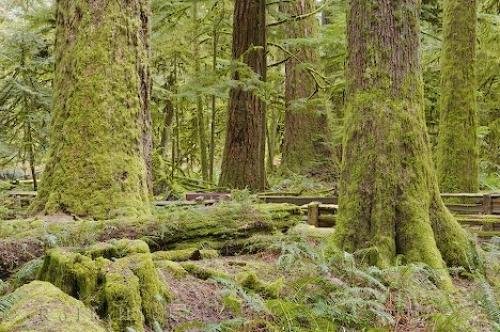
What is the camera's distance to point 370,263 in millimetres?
5602

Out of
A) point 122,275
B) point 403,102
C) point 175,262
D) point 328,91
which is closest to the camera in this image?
point 122,275

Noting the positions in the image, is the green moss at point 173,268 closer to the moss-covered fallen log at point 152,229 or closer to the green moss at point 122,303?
the moss-covered fallen log at point 152,229

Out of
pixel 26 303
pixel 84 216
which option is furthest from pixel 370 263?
pixel 26 303

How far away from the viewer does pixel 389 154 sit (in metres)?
5.86

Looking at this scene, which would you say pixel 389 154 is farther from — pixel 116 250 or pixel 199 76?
pixel 199 76

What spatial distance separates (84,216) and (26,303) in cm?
351

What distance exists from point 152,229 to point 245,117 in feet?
21.5

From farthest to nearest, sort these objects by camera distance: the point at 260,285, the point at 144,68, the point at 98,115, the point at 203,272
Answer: the point at 144,68 < the point at 98,115 < the point at 203,272 < the point at 260,285

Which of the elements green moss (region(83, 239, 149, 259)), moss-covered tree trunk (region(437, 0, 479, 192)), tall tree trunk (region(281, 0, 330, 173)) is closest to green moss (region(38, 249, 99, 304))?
green moss (region(83, 239, 149, 259))

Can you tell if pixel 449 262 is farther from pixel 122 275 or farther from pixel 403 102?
pixel 122 275

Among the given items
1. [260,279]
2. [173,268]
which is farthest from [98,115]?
[260,279]

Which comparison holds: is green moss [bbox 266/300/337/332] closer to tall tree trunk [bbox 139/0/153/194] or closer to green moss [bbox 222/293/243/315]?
green moss [bbox 222/293/243/315]

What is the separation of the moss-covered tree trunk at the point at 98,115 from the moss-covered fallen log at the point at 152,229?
31.9 inches

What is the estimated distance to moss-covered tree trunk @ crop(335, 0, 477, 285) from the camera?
19.1ft
